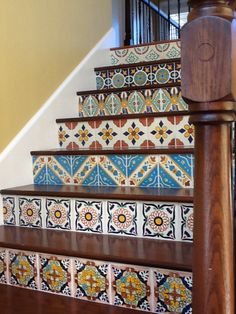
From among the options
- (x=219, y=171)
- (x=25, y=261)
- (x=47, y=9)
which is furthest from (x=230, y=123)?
(x=47, y=9)

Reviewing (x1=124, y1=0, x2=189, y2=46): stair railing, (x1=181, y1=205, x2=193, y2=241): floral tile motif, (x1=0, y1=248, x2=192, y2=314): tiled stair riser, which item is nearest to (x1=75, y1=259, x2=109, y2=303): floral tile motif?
(x1=0, y1=248, x2=192, y2=314): tiled stair riser

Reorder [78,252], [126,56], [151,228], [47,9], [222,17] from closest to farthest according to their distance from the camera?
1. [222,17]
2. [78,252]
3. [151,228]
4. [47,9]
5. [126,56]

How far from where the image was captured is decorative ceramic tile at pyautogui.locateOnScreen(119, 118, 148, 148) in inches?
75.4

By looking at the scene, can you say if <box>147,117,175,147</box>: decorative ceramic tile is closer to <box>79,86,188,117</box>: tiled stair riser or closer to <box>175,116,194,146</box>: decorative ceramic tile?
<box>175,116,194,146</box>: decorative ceramic tile

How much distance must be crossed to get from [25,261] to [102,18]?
228cm

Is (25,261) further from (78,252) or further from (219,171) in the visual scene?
(219,171)

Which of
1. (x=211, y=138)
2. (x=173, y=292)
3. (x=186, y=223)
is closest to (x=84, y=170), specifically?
(x=186, y=223)

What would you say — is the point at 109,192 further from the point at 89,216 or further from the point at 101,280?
A: the point at 101,280

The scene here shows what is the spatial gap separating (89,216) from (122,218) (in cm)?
15

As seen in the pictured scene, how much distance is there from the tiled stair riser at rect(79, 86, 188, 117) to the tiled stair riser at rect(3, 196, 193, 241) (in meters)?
0.87

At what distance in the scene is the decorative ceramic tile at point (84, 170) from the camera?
1.77 meters

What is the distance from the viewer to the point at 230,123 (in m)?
0.58

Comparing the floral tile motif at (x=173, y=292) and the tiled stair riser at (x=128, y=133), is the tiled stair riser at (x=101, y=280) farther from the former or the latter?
the tiled stair riser at (x=128, y=133)

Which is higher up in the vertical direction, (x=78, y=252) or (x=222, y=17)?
(x=222, y=17)
